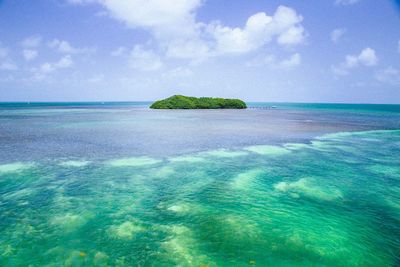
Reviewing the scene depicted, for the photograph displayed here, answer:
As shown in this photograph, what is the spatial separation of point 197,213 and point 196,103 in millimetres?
110610

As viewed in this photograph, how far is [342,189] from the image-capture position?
44.7ft

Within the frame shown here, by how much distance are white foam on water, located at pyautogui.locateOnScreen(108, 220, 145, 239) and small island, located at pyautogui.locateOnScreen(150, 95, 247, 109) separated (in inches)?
4166

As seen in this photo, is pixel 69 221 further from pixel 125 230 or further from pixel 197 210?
pixel 197 210

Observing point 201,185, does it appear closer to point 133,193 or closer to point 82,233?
point 133,193

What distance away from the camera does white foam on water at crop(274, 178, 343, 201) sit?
1271cm

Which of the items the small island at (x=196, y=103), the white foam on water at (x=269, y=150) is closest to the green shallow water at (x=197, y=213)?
the white foam on water at (x=269, y=150)

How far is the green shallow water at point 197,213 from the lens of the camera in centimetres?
780

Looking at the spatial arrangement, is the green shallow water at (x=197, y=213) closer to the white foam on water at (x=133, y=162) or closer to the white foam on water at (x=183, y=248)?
the white foam on water at (x=183, y=248)

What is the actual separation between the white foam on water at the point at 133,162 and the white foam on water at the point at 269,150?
27.8ft

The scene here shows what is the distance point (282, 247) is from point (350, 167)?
1210 centimetres

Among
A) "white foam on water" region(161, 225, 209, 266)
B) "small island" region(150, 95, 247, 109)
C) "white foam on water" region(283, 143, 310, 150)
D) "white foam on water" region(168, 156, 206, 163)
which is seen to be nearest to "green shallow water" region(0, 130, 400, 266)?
"white foam on water" region(161, 225, 209, 266)

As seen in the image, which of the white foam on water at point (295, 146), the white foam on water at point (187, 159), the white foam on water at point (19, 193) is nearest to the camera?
the white foam on water at point (19, 193)

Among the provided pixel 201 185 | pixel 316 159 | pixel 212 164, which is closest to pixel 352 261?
pixel 201 185

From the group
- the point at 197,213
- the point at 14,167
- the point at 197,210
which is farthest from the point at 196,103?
the point at 197,213
